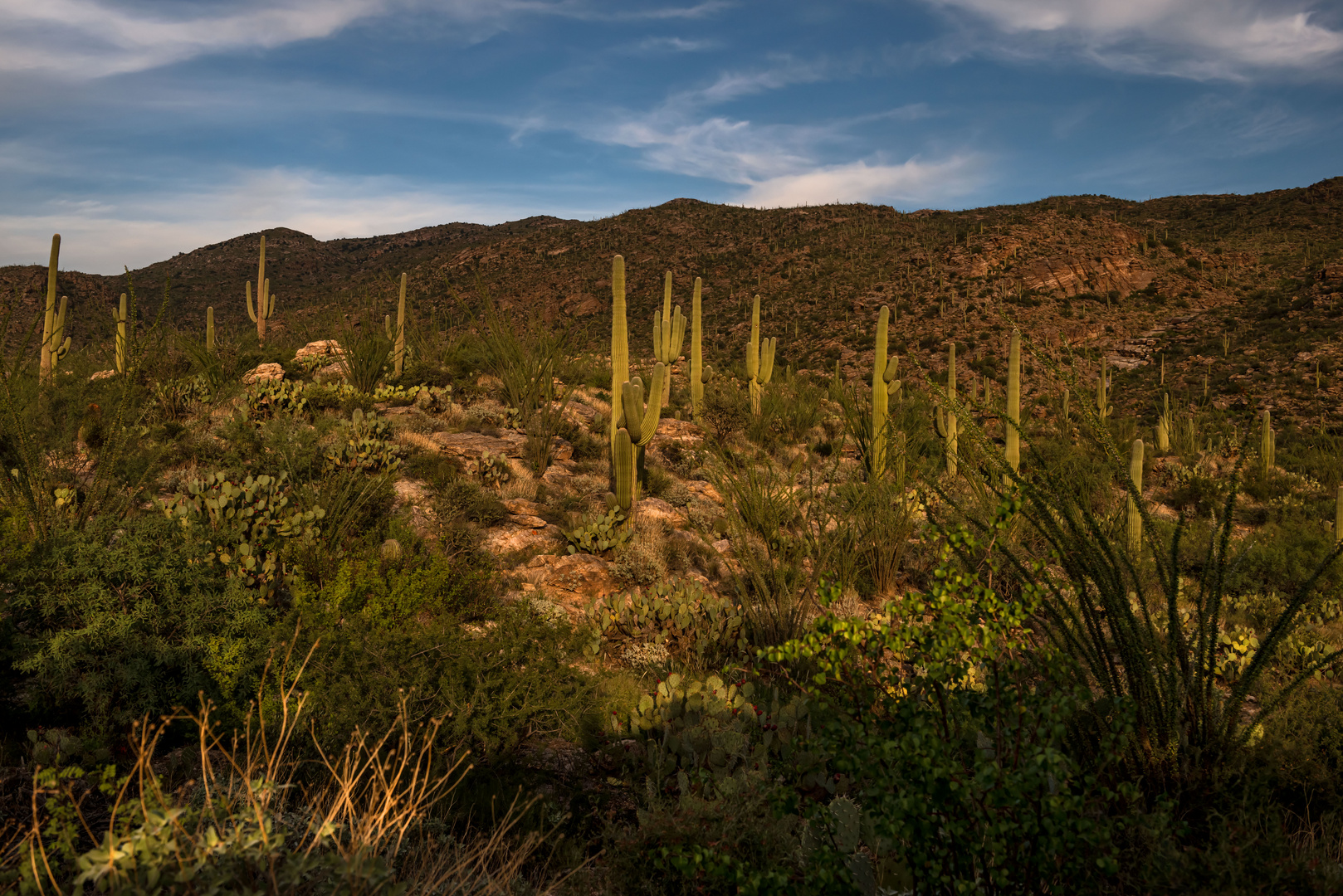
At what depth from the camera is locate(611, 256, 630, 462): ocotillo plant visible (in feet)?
28.1

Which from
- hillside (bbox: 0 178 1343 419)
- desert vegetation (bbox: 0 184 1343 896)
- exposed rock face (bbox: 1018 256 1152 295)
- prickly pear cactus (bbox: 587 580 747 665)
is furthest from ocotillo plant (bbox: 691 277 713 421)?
exposed rock face (bbox: 1018 256 1152 295)

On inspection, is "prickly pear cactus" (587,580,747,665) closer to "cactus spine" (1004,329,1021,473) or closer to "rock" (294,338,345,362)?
"cactus spine" (1004,329,1021,473)

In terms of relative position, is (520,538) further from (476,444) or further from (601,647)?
(476,444)

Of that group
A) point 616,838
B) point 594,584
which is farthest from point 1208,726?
point 594,584

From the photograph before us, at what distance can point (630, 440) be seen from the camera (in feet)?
26.1

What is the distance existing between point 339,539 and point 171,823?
4.04m

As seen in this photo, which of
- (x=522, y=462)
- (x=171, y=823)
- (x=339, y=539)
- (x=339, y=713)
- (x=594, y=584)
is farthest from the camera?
(x=522, y=462)

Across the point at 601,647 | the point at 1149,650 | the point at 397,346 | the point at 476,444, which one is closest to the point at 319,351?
the point at 397,346

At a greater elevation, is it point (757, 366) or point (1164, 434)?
point (757, 366)

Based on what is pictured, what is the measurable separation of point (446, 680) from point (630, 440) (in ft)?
14.7

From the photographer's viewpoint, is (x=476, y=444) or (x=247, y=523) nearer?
(x=247, y=523)

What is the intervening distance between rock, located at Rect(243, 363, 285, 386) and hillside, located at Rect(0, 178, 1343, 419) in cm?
360

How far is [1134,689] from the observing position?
2980 millimetres

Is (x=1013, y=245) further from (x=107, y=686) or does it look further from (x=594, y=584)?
(x=107, y=686)
